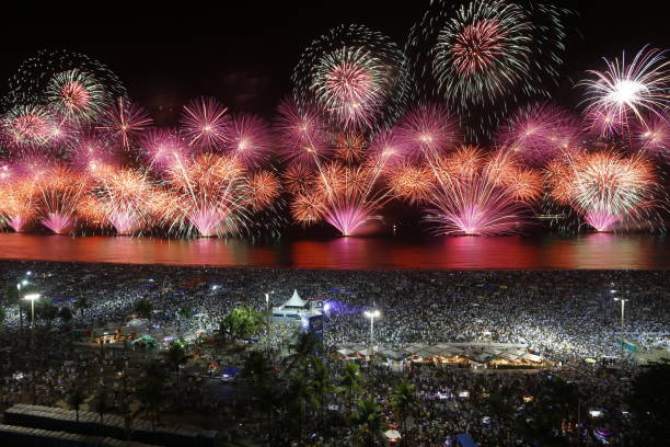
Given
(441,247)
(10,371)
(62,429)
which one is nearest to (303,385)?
(62,429)

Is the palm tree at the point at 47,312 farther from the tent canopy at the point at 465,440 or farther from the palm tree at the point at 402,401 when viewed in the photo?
the tent canopy at the point at 465,440

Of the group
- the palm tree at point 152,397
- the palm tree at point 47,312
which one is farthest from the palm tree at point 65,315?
the palm tree at point 152,397

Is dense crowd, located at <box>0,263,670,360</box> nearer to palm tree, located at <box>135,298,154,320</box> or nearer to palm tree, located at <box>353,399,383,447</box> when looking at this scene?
palm tree, located at <box>135,298,154,320</box>

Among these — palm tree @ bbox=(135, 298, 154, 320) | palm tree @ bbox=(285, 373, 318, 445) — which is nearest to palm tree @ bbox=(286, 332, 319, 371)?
palm tree @ bbox=(285, 373, 318, 445)

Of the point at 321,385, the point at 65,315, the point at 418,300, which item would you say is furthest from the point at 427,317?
the point at 65,315

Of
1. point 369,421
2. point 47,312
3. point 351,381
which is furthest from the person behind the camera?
point 47,312

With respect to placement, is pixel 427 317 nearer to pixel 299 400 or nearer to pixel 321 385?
pixel 321 385

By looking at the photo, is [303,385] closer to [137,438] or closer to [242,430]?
[242,430]
